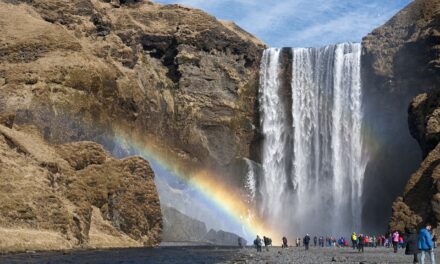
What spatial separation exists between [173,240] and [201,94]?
33.8 m

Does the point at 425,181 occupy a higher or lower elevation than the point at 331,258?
higher

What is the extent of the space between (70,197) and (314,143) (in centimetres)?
4847

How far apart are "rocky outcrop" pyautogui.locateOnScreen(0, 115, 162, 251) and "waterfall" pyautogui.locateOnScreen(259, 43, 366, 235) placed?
32388mm

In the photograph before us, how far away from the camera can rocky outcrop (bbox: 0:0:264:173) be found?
275 ft

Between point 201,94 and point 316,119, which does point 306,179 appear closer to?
point 316,119

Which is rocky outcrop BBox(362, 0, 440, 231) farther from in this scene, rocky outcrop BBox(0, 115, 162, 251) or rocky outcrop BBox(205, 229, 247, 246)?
rocky outcrop BBox(0, 115, 162, 251)

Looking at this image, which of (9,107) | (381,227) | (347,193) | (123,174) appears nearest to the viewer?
(123,174)

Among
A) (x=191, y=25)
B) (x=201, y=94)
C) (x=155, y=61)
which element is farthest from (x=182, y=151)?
(x=191, y=25)

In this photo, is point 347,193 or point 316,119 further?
point 316,119

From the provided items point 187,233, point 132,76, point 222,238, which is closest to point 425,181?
point 222,238

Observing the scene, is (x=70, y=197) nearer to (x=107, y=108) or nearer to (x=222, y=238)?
(x=107, y=108)

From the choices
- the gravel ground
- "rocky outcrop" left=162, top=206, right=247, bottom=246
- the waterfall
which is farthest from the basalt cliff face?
the gravel ground

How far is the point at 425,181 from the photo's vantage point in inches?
2591

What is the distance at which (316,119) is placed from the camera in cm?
10025
